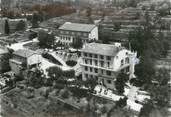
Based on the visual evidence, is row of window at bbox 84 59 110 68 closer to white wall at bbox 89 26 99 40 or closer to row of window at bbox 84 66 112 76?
row of window at bbox 84 66 112 76

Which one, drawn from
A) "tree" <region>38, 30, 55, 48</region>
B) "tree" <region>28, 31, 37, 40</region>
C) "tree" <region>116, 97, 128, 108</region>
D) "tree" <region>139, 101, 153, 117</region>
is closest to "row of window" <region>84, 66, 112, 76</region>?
"tree" <region>116, 97, 128, 108</region>

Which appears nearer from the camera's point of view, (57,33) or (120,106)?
(120,106)

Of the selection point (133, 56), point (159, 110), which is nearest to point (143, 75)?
point (133, 56)

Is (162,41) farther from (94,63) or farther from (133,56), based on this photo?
(94,63)

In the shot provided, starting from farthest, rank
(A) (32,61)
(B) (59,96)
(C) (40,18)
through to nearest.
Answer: (C) (40,18)
(A) (32,61)
(B) (59,96)

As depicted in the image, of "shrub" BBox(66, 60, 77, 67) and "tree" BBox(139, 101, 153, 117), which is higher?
"shrub" BBox(66, 60, 77, 67)

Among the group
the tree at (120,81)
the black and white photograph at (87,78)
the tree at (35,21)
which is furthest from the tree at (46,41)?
the tree at (120,81)

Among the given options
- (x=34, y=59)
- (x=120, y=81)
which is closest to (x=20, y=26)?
(x=34, y=59)
